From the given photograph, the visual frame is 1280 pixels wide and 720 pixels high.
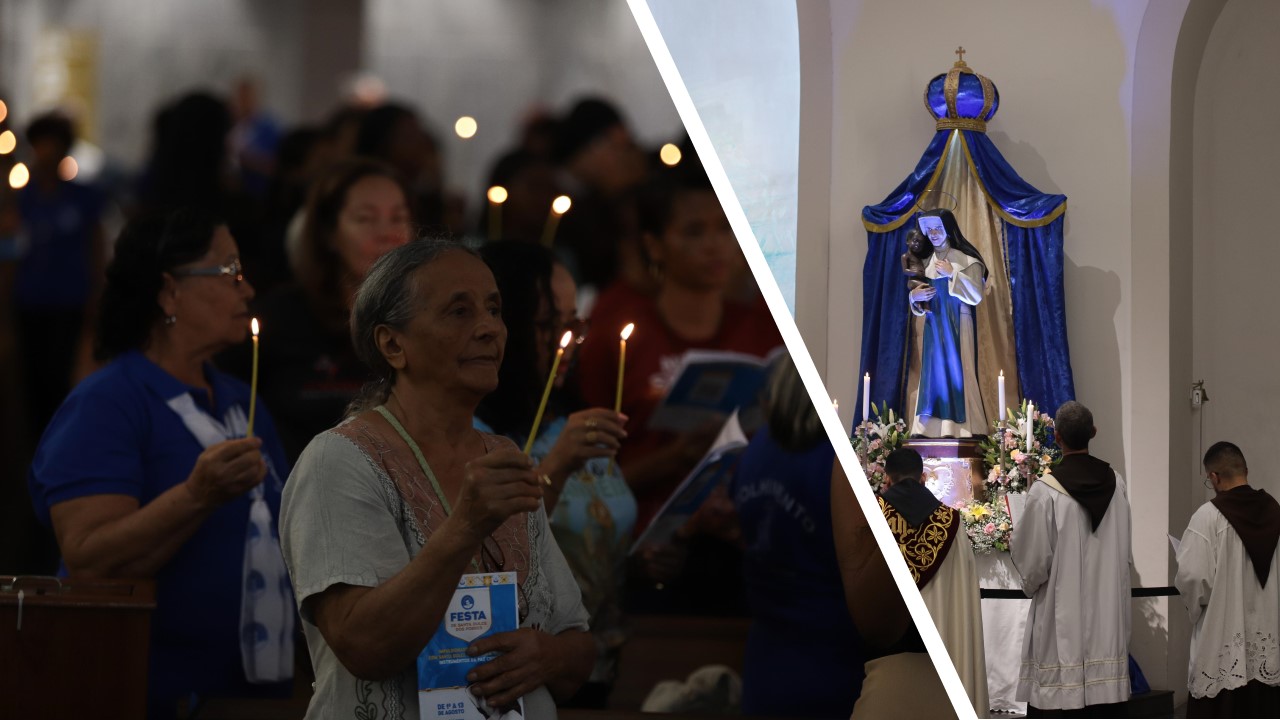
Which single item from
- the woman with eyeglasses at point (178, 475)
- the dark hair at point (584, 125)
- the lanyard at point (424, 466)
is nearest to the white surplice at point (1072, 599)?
the lanyard at point (424, 466)

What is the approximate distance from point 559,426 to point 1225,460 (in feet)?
5.32

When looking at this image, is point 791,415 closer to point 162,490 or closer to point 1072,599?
point 1072,599

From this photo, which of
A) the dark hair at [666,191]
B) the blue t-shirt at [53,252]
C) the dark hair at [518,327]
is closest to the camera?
the dark hair at [518,327]

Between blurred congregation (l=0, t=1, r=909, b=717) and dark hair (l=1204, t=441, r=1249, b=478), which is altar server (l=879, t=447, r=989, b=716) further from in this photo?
blurred congregation (l=0, t=1, r=909, b=717)

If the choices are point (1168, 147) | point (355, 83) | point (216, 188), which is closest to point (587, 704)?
point (1168, 147)

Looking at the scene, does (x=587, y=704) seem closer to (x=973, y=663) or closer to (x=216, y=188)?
(x=973, y=663)

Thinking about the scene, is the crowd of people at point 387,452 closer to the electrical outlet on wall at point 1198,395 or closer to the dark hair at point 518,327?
the dark hair at point 518,327

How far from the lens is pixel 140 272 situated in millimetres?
3057

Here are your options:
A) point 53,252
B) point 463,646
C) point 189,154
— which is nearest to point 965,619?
point 463,646

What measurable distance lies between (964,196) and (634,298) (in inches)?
95.1

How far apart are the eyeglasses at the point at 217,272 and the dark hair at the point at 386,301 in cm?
101

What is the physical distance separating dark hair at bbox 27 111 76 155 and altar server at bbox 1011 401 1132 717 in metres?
4.90

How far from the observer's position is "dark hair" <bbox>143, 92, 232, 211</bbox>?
603 cm

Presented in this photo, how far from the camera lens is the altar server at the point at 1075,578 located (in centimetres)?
171
